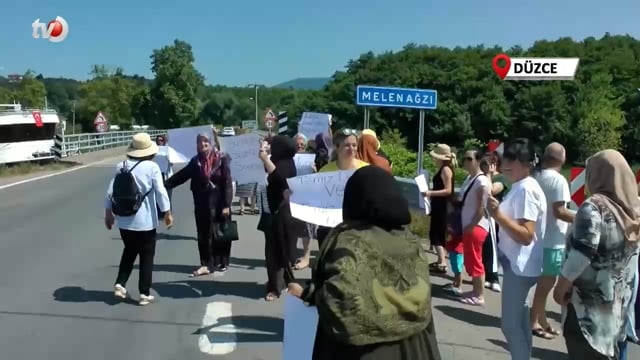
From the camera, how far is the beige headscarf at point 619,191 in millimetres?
4000

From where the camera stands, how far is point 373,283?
3.04 m

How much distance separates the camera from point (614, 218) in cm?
399

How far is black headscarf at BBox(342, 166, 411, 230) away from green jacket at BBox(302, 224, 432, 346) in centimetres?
5

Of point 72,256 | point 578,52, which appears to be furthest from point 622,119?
point 72,256

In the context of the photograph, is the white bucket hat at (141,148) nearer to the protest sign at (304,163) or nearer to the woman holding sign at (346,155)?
the protest sign at (304,163)

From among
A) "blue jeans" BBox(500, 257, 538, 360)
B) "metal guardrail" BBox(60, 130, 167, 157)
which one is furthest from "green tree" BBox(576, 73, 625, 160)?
"blue jeans" BBox(500, 257, 538, 360)

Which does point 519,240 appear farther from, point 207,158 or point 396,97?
point 396,97

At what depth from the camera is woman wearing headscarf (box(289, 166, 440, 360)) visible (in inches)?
119

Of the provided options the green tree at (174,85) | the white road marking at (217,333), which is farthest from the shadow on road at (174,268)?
the green tree at (174,85)

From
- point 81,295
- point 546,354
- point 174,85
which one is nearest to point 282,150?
point 81,295

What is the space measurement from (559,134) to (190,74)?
37.7 metres

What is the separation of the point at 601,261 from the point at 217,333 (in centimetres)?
364

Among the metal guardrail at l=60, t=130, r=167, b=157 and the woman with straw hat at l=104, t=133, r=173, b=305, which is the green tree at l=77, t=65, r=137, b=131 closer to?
the metal guardrail at l=60, t=130, r=167, b=157

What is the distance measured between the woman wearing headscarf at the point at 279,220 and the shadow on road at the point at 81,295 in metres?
1.66
